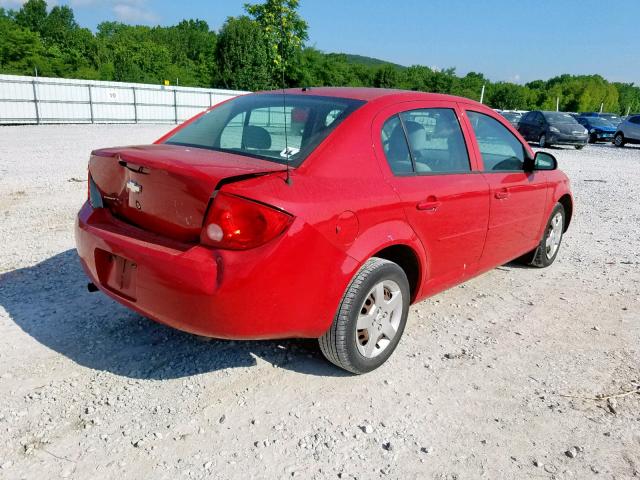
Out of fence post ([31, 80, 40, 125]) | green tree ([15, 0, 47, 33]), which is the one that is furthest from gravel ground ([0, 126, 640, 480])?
green tree ([15, 0, 47, 33])

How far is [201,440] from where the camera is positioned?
2.45 m

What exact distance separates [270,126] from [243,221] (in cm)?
98

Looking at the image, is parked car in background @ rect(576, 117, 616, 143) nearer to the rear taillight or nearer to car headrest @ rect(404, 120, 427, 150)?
car headrest @ rect(404, 120, 427, 150)

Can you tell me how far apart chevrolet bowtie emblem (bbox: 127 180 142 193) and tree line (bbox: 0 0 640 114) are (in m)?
30.7

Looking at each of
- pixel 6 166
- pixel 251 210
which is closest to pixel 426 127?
pixel 251 210

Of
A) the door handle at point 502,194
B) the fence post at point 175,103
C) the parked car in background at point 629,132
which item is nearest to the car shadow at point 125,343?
the door handle at point 502,194

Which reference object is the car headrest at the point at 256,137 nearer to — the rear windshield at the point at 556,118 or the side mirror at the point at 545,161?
the side mirror at the point at 545,161

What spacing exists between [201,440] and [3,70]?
49.9 m

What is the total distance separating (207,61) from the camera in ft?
208

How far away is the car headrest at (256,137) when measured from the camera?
3.03m

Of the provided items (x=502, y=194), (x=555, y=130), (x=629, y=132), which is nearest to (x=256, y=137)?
(x=502, y=194)

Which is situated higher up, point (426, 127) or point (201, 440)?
point (426, 127)

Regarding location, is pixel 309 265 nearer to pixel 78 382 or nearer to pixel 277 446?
pixel 277 446

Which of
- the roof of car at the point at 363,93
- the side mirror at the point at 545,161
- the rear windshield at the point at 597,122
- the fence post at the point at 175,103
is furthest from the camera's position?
the fence post at the point at 175,103
